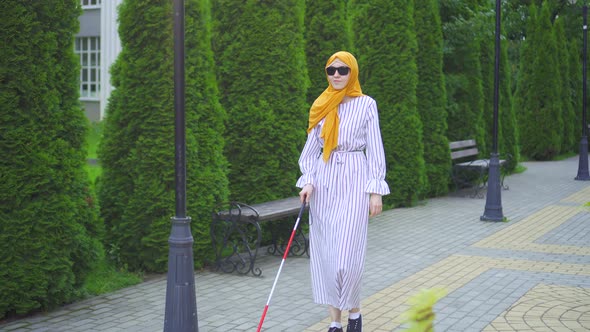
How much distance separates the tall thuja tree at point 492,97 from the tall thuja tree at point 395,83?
2.76m

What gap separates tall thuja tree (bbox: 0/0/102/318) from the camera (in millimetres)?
6008

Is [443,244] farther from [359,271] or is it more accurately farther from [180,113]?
[180,113]

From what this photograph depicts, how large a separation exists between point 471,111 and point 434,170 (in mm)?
2674

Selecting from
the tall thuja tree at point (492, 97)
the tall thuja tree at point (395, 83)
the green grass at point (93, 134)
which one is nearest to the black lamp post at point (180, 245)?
the green grass at point (93, 134)

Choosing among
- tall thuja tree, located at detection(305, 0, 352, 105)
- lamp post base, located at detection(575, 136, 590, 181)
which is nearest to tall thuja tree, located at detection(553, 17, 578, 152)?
lamp post base, located at detection(575, 136, 590, 181)

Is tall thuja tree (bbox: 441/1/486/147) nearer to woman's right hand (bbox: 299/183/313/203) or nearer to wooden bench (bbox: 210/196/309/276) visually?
wooden bench (bbox: 210/196/309/276)

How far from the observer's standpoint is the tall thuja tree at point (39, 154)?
6.01 m

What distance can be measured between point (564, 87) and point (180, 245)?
25612mm

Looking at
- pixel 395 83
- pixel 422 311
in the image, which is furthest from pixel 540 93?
pixel 422 311

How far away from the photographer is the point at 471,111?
677 inches

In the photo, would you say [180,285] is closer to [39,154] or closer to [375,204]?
[375,204]

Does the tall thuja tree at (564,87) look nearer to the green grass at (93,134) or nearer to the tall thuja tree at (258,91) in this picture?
the green grass at (93,134)

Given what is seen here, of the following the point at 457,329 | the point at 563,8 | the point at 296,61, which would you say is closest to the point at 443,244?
the point at 296,61

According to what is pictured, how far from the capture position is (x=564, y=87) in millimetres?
28359
